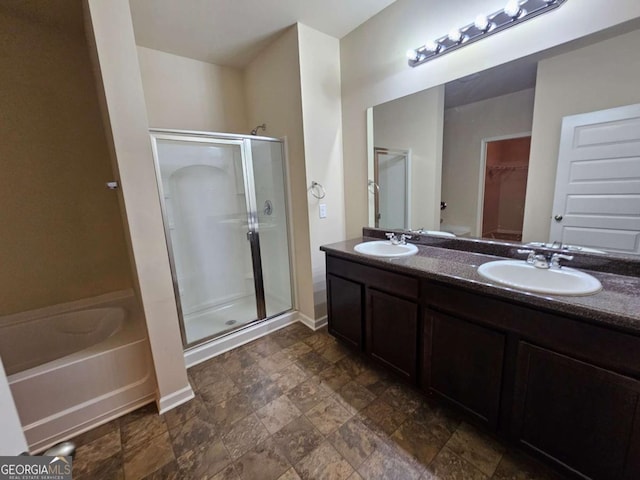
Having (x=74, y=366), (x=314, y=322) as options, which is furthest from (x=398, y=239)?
(x=74, y=366)

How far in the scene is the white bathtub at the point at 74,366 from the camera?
4.77 ft

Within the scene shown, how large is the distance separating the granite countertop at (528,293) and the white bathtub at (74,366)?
5.22ft

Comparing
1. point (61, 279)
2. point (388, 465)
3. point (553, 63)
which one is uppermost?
point (553, 63)

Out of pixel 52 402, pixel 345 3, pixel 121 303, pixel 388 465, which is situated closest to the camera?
pixel 388 465

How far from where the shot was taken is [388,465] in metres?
1.30

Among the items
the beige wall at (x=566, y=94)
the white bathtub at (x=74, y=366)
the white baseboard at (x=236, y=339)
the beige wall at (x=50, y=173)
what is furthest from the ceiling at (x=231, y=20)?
the white baseboard at (x=236, y=339)

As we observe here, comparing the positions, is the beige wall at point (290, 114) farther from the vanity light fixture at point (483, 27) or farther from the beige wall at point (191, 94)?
the vanity light fixture at point (483, 27)

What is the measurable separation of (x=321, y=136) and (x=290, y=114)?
329 mm

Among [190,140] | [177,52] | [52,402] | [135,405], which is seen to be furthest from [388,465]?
[177,52]

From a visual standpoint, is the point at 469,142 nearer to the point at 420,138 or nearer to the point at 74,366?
the point at 420,138

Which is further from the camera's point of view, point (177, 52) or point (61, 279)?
point (177, 52)

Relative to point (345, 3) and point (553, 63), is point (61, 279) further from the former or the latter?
point (553, 63)

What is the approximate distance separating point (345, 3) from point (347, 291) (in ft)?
6.79

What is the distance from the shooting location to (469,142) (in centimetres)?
180
